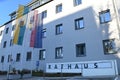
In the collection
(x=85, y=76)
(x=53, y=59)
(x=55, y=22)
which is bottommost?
(x=85, y=76)

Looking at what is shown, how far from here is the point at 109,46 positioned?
1675cm

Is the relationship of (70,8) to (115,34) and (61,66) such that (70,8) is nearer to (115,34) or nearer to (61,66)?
(115,34)

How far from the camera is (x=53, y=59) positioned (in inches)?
854

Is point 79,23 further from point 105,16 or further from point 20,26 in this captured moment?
point 20,26

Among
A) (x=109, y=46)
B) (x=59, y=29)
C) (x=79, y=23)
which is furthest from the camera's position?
(x=59, y=29)

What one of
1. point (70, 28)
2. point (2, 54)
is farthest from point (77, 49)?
point (2, 54)

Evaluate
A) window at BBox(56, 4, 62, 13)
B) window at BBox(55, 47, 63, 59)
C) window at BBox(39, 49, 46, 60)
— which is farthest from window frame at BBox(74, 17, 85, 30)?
window at BBox(39, 49, 46, 60)

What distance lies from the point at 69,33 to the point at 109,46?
571cm

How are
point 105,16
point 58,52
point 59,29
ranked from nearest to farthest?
point 105,16 < point 58,52 < point 59,29

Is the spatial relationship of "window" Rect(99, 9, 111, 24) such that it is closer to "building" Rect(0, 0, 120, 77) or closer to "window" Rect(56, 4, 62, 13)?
"building" Rect(0, 0, 120, 77)

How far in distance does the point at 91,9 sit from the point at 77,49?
496cm

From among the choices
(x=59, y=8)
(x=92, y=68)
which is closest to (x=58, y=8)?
(x=59, y=8)

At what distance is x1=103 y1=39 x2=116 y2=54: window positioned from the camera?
53.9ft

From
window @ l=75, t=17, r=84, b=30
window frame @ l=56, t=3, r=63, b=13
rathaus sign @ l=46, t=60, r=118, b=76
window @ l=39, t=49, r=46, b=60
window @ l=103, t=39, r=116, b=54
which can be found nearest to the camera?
rathaus sign @ l=46, t=60, r=118, b=76
